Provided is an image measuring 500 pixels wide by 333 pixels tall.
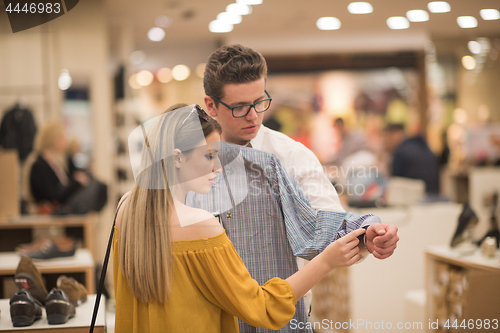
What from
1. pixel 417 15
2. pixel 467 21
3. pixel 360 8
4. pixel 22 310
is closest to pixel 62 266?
pixel 22 310

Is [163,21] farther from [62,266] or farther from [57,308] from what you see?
[57,308]

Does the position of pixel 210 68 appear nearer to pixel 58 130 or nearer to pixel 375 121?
pixel 58 130

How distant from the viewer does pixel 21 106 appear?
4.57 metres

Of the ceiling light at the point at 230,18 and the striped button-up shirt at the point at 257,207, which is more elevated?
the ceiling light at the point at 230,18

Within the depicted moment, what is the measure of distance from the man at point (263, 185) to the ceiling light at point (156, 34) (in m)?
1.57

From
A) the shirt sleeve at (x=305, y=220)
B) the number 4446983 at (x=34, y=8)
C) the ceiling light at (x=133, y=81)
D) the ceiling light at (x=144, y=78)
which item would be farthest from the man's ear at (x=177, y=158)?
the ceiling light at (x=133, y=81)

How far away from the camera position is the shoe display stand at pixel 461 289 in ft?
5.90

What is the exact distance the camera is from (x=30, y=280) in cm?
147

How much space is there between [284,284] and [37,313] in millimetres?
822

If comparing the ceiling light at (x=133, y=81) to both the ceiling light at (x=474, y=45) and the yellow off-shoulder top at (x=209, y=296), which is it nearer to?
the ceiling light at (x=474, y=45)

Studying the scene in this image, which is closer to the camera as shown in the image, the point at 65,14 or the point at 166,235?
the point at 166,235

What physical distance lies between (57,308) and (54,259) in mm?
953

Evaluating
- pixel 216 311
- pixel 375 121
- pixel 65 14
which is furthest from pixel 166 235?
pixel 375 121

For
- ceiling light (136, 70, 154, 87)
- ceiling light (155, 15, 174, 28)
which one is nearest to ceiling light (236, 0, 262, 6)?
ceiling light (155, 15, 174, 28)
